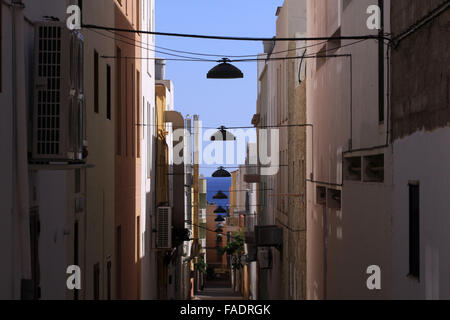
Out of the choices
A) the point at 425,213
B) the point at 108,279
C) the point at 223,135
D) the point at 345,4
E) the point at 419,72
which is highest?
the point at 345,4

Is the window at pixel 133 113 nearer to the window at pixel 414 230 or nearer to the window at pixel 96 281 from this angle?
the window at pixel 96 281

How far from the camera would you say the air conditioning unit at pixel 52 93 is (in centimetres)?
902

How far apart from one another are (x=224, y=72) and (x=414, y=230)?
594 centimetres

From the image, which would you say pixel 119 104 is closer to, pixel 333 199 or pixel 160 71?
pixel 333 199

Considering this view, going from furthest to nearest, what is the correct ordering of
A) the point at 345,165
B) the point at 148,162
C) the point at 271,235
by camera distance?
the point at 271,235 → the point at 148,162 → the point at 345,165

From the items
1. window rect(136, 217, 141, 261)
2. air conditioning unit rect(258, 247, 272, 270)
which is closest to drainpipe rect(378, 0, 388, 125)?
window rect(136, 217, 141, 261)

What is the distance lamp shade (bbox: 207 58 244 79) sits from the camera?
14789 mm

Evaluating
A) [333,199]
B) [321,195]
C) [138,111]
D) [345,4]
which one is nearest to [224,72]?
[345,4]

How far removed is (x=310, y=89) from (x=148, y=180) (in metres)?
7.11

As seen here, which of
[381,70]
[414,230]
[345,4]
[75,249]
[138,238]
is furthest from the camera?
[138,238]

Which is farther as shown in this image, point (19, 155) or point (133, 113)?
point (133, 113)

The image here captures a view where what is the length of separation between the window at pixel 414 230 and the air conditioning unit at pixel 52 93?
170 inches

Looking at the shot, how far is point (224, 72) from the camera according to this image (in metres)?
14.9
